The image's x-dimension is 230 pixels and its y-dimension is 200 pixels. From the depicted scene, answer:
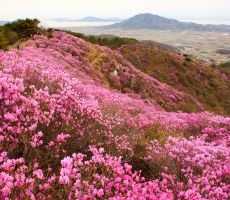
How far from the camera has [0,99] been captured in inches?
282

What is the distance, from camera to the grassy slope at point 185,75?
40750mm

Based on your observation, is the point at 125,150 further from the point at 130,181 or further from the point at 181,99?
the point at 181,99

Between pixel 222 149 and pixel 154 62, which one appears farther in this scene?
pixel 154 62

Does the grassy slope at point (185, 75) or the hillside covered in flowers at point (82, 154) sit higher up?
the hillside covered in flowers at point (82, 154)

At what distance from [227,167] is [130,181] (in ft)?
8.11

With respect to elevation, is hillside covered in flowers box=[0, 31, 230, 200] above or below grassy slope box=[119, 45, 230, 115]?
above

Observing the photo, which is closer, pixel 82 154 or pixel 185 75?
pixel 82 154

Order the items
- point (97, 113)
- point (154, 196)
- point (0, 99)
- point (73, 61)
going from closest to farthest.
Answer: point (154, 196)
point (0, 99)
point (97, 113)
point (73, 61)

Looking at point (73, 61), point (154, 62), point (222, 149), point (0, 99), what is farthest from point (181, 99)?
point (0, 99)

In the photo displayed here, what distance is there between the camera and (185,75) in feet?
146

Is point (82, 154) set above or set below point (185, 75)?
above

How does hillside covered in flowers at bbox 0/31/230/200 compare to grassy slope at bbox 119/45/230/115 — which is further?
grassy slope at bbox 119/45/230/115

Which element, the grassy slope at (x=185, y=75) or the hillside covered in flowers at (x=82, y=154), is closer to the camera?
the hillside covered in flowers at (x=82, y=154)

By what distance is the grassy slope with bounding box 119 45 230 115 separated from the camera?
4075 centimetres
